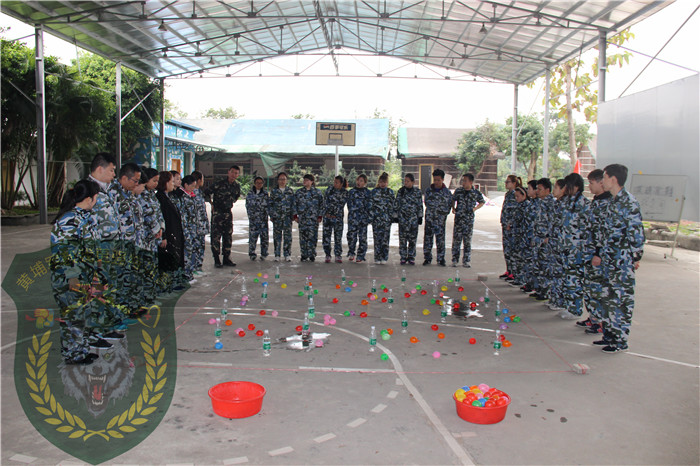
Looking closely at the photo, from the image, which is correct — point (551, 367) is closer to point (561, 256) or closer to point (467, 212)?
point (561, 256)

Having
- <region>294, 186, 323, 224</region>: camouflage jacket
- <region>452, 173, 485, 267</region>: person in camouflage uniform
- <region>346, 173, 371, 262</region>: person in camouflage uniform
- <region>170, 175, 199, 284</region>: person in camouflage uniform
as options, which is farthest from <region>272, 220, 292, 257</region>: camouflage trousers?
<region>452, 173, 485, 267</region>: person in camouflage uniform

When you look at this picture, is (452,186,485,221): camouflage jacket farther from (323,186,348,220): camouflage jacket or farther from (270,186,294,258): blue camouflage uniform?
(270,186,294,258): blue camouflage uniform

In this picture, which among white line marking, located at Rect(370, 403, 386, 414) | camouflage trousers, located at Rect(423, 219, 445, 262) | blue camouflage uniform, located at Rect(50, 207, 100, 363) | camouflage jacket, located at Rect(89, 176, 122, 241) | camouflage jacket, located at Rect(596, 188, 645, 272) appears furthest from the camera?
camouflage trousers, located at Rect(423, 219, 445, 262)

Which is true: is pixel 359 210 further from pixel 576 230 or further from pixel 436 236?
pixel 576 230

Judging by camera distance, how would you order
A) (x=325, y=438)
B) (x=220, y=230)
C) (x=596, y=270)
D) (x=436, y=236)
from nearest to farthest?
1. (x=325, y=438)
2. (x=596, y=270)
3. (x=220, y=230)
4. (x=436, y=236)

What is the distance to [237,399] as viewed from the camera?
146 inches

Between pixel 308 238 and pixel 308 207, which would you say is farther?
pixel 308 238

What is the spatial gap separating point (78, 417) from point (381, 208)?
295 inches

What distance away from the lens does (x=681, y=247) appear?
13.8 metres

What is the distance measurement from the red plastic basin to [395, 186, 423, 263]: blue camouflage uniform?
6.87m

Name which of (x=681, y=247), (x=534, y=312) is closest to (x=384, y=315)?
(x=534, y=312)

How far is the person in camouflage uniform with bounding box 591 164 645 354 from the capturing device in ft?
16.7

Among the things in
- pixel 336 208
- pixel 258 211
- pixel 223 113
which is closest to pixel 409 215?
pixel 336 208

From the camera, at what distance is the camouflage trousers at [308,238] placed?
33.8 ft
